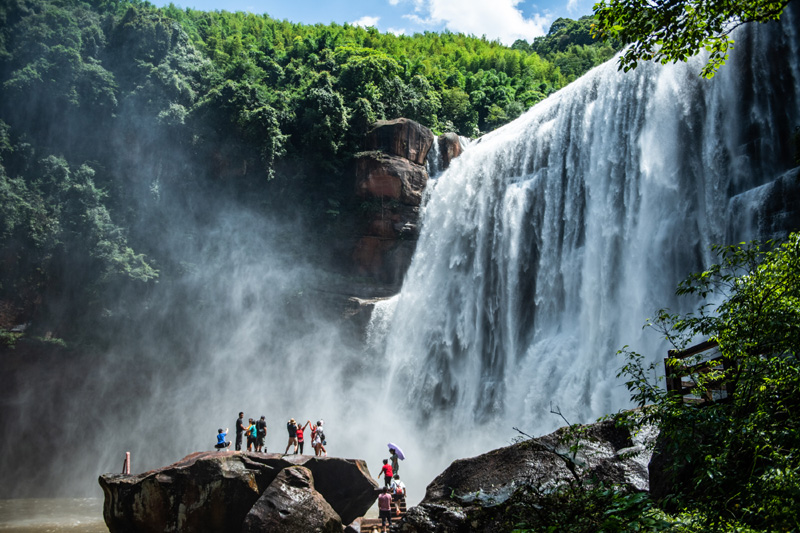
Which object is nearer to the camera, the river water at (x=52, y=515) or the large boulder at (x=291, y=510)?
the large boulder at (x=291, y=510)

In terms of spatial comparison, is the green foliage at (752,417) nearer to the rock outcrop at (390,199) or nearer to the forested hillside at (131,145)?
the rock outcrop at (390,199)

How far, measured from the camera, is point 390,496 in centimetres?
1467

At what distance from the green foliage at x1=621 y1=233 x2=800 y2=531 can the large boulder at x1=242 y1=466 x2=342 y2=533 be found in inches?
443

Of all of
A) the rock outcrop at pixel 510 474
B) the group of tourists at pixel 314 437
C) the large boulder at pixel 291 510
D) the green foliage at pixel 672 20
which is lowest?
the large boulder at pixel 291 510

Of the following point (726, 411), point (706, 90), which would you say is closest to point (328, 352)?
point (706, 90)

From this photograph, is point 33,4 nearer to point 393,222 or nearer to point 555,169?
point 393,222

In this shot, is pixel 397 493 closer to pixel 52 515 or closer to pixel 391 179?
pixel 52 515

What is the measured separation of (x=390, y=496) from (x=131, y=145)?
2711 cm

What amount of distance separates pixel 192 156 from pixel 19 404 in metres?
15.3

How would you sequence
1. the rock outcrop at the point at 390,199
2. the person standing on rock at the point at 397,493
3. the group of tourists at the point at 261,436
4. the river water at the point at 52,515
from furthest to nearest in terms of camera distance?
1. the rock outcrop at the point at 390,199
2. the river water at the point at 52,515
3. the group of tourists at the point at 261,436
4. the person standing on rock at the point at 397,493

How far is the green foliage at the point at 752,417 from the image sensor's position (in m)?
4.26

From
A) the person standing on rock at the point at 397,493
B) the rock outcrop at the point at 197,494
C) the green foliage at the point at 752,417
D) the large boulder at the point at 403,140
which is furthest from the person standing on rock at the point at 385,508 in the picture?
the large boulder at the point at 403,140

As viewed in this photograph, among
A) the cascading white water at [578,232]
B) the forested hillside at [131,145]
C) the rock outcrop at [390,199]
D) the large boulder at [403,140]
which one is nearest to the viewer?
the cascading white water at [578,232]

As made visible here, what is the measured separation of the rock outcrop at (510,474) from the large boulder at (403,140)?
75.9 ft
